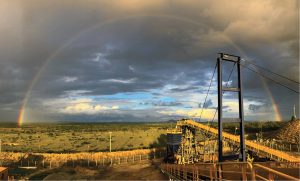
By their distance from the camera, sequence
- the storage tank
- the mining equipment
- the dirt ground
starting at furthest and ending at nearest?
the storage tank < the mining equipment < the dirt ground

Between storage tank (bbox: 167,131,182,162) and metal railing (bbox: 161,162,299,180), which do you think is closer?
metal railing (bbox: 161,162,299,180)

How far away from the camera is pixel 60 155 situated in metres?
74.4

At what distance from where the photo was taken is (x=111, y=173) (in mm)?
60219

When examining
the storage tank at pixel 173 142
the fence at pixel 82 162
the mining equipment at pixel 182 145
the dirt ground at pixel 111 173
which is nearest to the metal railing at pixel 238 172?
the dirt ground at pixel 111 173

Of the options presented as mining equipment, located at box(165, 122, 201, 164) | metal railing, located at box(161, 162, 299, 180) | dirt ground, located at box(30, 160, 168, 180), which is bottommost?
dirt ground, located at box(30, 160, 168, 180)

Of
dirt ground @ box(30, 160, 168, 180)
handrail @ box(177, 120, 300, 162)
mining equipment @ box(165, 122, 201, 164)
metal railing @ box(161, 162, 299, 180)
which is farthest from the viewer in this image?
mining equipment @ box(165, 122, 201, 164)

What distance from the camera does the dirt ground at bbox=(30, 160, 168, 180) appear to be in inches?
2063

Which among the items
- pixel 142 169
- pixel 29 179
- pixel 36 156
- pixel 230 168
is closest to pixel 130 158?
pixel 142 169

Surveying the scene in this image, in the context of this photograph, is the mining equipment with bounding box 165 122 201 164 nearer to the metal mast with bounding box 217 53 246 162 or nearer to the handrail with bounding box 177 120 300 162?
the handrail with bounding box 177 120 300 162

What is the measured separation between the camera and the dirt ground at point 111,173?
172ft

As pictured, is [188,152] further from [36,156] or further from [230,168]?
[230,168]

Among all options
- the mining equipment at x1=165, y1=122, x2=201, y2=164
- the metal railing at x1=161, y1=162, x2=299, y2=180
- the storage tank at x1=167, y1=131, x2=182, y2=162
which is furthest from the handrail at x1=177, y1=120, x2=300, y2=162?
the metal railing at x1=161, y1=162, x2=299, y2=180

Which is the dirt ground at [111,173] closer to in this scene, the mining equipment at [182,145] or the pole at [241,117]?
the mining equipment at [182,145]

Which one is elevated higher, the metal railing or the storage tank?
the metal railing
